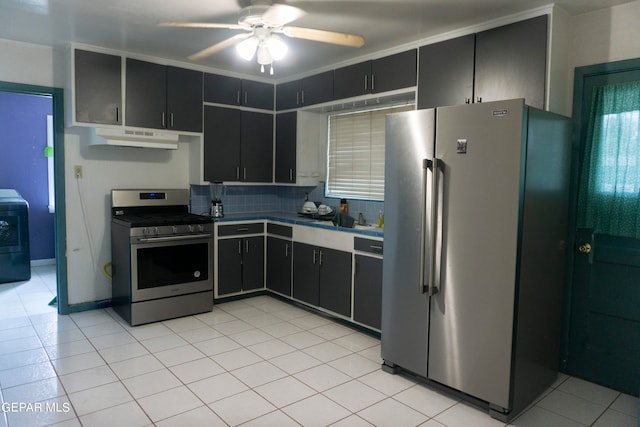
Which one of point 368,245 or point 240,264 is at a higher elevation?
point 368,245

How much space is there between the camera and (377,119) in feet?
14.1

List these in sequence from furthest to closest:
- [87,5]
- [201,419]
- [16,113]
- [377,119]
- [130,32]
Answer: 1. [16,113]
2. [377,119]
3. [130,32]
4. [87,5]
5. [201,419]

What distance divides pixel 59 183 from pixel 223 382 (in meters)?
2.54

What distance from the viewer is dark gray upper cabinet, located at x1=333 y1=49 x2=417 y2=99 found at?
11.7 ft

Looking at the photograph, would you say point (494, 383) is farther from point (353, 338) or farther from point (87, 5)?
point (87, 5)

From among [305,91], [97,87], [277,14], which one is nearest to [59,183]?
[97,87]

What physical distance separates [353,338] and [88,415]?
6.59 ft

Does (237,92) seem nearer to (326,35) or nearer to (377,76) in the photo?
(377,76)

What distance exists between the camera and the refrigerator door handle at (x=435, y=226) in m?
2.64

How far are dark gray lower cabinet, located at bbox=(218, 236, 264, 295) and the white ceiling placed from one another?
6.07 ft

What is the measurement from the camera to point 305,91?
4.61 meters

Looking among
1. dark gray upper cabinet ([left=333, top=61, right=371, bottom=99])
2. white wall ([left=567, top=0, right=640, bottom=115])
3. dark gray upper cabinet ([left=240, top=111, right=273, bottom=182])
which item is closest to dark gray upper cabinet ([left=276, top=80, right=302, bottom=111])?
dark gray upper cabinet ([left=240, top=111, right=273, bottom=182])

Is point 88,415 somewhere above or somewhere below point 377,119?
below

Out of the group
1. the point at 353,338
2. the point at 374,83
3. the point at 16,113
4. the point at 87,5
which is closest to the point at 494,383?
the point at 353,338
